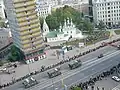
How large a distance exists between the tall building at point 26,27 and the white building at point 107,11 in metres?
36.7

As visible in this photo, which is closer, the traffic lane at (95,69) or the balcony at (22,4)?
the traffic lane at (95,69)

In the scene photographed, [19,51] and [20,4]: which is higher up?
[20,4]

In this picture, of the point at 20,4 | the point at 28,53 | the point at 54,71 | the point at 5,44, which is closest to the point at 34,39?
the point at 28,53

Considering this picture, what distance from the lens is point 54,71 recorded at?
2995 inches

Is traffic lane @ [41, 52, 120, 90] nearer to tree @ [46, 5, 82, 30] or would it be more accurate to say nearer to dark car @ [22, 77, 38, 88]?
dark car @ [22, 77, 38, 88]

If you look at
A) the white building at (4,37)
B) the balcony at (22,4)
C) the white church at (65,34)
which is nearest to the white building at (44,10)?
the white building at (4,37)

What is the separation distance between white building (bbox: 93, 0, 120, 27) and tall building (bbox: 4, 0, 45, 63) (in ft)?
120

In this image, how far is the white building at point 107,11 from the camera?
4562 inches

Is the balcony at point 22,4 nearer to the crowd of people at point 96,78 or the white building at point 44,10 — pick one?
the crowd of people at point 96,78

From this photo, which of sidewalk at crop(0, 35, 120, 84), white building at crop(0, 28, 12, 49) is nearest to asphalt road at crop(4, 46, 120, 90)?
sidewalk at crop(0, 35, 120, 84)

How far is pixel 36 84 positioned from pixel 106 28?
51.5 metres

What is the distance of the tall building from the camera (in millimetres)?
86250

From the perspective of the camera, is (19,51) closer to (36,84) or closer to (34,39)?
(34,39)

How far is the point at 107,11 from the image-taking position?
117438 mm
